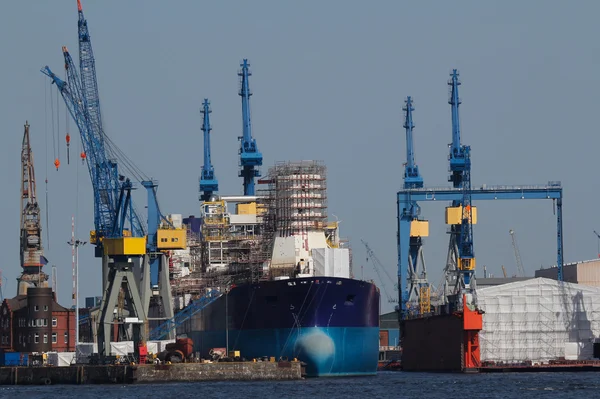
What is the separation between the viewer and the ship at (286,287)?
116 m

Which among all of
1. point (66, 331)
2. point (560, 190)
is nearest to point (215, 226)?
point (66, 331)

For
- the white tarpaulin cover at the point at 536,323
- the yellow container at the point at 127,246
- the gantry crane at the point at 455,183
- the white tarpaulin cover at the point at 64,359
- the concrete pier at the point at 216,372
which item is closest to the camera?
the concrete pier at the point at 216,372

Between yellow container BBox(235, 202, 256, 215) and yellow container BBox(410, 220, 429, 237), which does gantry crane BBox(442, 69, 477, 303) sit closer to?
yellow container BBox(410, 220, 429, 237)

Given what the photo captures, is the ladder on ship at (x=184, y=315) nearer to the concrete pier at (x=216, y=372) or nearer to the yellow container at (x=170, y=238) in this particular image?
the yellow container at (x=170, y=238)

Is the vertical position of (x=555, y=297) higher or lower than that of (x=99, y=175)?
lower

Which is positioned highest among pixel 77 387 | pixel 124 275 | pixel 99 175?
pixel 99 175

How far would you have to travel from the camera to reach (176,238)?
12862 cm

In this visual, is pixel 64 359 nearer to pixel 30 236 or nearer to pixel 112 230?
pixel 112 230

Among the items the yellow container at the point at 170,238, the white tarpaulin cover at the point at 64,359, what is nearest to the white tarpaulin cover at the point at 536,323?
the yellow container at the point at 170,238

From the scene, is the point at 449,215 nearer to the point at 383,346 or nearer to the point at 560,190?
the point at 560,190

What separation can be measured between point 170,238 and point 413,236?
45767 millimetres

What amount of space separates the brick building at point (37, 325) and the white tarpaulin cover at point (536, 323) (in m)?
35.9

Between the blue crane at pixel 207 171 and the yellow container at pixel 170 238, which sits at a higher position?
the blue crane at pixel 207 171

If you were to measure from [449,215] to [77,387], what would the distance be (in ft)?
207
